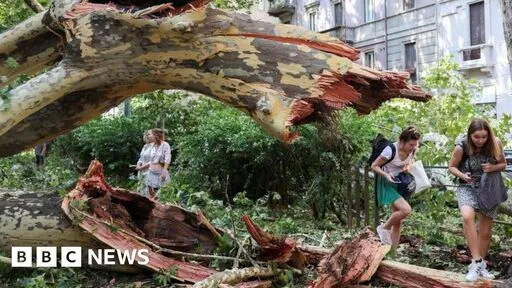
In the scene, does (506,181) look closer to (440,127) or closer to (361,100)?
(440,127)

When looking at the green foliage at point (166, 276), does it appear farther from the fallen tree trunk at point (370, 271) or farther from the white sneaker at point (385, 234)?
the white sneaker at point (385, 234)

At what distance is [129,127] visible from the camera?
1448 cm

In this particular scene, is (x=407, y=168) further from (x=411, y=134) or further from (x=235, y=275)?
(x=235, y=275)

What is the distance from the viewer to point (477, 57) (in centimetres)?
2261

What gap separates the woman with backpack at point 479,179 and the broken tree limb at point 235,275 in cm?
165

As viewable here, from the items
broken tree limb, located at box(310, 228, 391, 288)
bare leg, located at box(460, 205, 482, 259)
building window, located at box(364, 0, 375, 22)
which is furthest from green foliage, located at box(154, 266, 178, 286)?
building window, located at box(364, 0, 375, 22)

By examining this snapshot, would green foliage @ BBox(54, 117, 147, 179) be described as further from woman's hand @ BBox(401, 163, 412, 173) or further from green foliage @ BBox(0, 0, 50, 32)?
woman's hand @ BBox(401, 163, 412, 173)

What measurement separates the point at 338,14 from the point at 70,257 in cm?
2784

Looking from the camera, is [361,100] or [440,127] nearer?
[361,100]

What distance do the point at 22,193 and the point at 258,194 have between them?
16.9 ft

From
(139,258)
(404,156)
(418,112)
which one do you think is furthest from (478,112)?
(139,258)

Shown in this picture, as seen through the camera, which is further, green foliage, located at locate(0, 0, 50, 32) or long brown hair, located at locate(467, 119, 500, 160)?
green foliage, located at locate(0, 0, 50, 32)

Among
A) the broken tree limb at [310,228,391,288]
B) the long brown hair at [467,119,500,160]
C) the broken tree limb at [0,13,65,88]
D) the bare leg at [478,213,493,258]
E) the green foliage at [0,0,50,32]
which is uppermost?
the green foliage at [0,0,50,32]

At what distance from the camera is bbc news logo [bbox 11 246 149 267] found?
5281 millimetres
